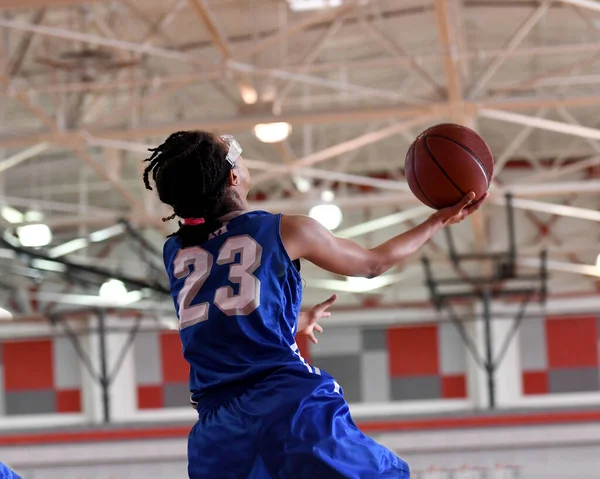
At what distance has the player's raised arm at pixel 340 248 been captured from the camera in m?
2.57

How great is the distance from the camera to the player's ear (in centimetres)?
266

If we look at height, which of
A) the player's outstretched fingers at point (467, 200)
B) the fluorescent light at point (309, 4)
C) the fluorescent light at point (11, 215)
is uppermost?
the fluorescent light at point (309, 4)

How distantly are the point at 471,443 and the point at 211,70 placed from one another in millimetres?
6692

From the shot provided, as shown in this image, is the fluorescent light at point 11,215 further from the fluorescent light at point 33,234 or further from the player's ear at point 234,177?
the player's ear at point 234,177

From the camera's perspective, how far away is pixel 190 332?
2.59 metres

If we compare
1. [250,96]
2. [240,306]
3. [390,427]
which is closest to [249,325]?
[240,306]

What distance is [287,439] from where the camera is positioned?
2414mm

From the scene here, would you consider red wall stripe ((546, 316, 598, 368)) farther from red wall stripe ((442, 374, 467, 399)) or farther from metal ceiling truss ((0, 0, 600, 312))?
red wall stripe ((442, 374, 467, 399))

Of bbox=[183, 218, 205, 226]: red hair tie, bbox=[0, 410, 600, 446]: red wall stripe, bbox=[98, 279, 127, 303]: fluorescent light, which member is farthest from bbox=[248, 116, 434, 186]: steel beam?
bbox=[183, 218, 205, 226]: red hair tie

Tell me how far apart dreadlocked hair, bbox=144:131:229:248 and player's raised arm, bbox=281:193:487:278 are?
206 mm

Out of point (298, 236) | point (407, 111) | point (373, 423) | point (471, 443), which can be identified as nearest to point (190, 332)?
point (298, 236)

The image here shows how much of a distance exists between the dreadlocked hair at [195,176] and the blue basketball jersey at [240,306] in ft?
0.19

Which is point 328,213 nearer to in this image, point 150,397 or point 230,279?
point 150,397

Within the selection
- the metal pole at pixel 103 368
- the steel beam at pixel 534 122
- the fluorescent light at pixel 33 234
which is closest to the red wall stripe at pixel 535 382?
the metal pole at pixel 103 368
